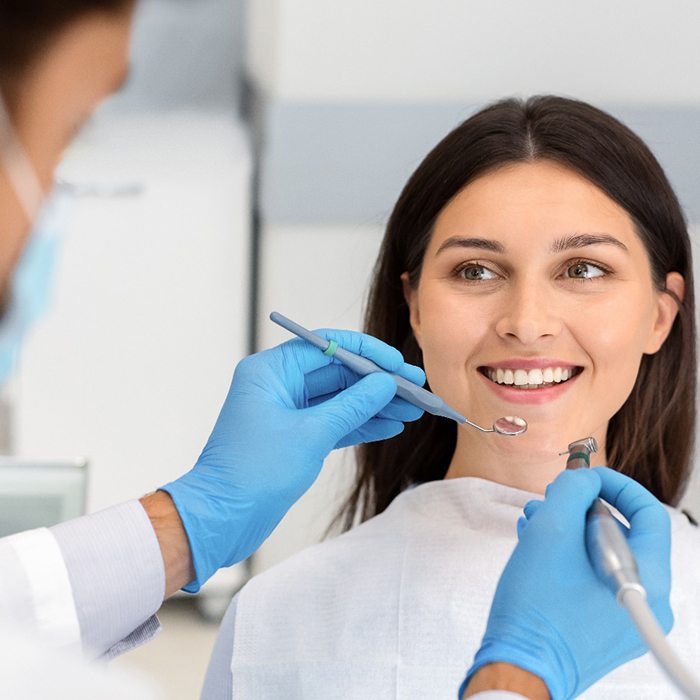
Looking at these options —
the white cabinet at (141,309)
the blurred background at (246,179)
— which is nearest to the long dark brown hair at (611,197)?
the blurred background at (246,179)

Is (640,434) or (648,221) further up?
(648,221)

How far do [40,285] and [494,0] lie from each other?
1.78m

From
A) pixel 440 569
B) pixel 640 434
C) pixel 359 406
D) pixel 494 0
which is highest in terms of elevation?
pixel 494 0

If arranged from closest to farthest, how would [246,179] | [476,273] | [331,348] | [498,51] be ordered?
1. [331,348]
2. [476,273]
3. [498,51]
4. [246,179]

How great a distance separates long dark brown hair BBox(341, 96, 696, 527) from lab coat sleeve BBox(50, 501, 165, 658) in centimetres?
67

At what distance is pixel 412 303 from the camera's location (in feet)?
5.69

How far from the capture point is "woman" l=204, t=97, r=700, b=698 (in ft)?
4.91

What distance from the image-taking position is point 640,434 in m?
1.78

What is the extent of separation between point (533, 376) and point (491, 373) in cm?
6

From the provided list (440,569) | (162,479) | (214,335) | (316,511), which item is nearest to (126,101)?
(214,335)

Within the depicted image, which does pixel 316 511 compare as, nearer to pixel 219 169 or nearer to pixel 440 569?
pixel 219 169

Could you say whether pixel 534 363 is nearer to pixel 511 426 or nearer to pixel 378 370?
pixel 511 426

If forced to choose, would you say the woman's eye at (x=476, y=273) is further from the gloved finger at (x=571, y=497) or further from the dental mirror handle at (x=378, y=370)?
the gloved finger at (x=571, y=497)

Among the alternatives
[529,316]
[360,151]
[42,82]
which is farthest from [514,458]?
[360,151]
